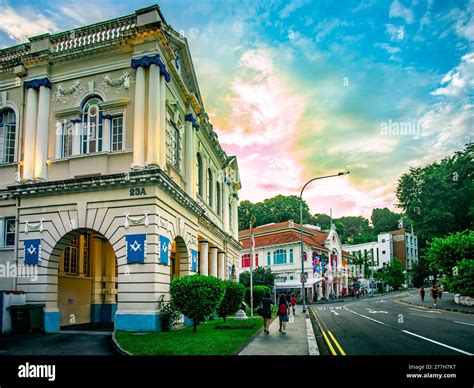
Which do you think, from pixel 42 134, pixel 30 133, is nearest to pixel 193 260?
pixel 42 134

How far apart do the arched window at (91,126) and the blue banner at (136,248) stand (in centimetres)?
405

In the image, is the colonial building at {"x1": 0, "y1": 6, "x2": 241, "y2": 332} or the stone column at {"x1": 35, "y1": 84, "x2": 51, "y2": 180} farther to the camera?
the stone column at {"x1": 35, "y1": 84, "x2": 51, "y2": 180}

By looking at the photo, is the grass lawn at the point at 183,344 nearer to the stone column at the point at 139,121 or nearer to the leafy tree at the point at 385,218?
the leafy tree at the point at 385,218

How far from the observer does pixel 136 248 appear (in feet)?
47.4

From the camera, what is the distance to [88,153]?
640 inches

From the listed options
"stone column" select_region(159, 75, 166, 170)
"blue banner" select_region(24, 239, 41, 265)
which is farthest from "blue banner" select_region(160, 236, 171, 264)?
"blue banner" select_region(24, 239, 41, 265)

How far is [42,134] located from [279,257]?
39.0 metres

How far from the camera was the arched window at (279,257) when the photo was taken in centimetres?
5206

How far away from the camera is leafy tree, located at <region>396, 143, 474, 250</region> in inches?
224

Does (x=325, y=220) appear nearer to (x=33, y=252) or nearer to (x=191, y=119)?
(x=191, y=119)

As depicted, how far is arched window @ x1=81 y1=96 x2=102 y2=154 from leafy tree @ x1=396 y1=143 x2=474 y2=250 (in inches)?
502

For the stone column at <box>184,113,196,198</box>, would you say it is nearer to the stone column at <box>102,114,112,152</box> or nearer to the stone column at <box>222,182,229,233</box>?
the stone column at <box>102,114,112,152</box>

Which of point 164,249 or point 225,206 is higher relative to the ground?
point 225,206

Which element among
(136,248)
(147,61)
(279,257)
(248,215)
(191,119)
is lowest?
(279,257)
